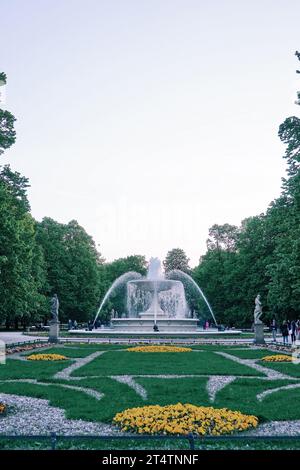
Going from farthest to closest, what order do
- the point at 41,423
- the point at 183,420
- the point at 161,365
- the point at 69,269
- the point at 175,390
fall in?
the point at 69,269
the point at 161,365
the point at 175,390
the point at 41,423
the point at 183,420

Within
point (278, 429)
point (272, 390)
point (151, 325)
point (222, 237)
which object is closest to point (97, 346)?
point (151, 325)

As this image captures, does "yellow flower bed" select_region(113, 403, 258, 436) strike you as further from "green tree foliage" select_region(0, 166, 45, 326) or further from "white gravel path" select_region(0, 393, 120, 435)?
"green tree foliage" select_region(0, 166, 45, 326)

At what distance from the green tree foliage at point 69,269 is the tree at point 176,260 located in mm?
37946

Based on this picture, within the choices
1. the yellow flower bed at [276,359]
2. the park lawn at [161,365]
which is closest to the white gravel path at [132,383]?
the park lawn at [161,365]

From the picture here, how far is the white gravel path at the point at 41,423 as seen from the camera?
423 inches

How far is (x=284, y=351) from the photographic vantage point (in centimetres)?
2967

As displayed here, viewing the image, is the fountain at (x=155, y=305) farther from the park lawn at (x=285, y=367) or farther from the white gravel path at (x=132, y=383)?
the white gravel path at (x=132, y=383)

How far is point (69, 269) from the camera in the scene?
2805 inches

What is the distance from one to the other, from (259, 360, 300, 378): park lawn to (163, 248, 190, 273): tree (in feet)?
284

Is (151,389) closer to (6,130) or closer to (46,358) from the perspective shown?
(46,358)

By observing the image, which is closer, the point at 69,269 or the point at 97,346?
the point at 97,346

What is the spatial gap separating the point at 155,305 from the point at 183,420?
136 feet

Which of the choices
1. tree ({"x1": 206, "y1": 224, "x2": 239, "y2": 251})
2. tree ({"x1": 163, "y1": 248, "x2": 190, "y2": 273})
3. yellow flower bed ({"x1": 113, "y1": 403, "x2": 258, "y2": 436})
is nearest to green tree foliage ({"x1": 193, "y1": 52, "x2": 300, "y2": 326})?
tree ({"x1": 206, "y1": 224, "x2": 239, "y2": 251})

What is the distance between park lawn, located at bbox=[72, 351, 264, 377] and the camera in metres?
19.5
